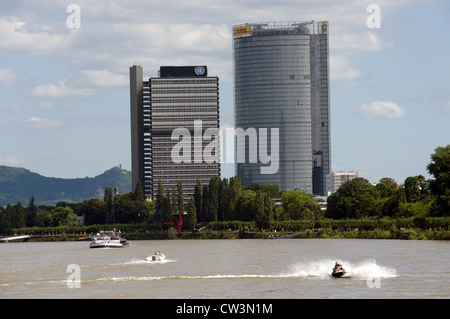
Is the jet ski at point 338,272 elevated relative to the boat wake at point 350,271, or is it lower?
elevated

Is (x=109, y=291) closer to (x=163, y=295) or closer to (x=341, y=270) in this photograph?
(x=163, y=295)

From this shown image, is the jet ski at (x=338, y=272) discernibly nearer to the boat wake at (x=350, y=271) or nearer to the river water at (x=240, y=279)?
the river water at (x=240, y=279)

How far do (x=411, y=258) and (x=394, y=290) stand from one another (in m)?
37.9

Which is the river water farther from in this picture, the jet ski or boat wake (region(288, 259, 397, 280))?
the jet ski

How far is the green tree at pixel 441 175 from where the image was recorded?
177 metres

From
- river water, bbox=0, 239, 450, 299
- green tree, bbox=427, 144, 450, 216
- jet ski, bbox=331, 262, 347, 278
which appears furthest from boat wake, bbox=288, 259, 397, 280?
green tree, bbox=427, 144, 450, 216

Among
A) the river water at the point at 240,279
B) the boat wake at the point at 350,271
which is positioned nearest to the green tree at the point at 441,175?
the river water at the point at 240,279

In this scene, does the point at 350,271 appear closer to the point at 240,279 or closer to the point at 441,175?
the point at 240,279

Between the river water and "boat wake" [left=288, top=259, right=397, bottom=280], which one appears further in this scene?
"boat wake" [left=288, top=259, right=397, bottom=280]

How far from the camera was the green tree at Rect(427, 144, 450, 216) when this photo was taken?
177 metres
